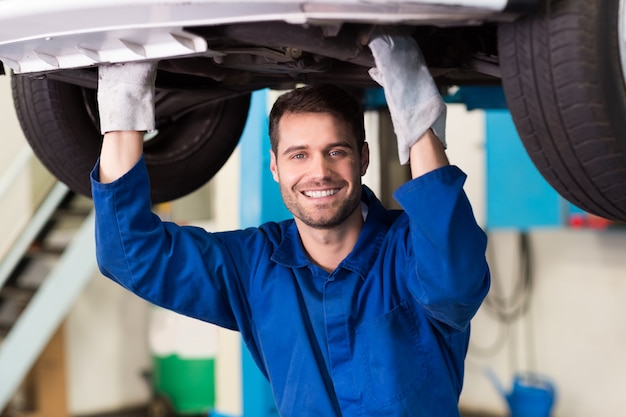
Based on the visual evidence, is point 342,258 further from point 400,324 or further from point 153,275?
point 153,275

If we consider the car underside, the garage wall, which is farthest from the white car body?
the garage wall

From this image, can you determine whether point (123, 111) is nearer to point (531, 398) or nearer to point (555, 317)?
point (531, 398)

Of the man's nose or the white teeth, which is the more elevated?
the man's nose

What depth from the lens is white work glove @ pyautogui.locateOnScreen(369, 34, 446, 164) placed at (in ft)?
3.73

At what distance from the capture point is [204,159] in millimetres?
1973

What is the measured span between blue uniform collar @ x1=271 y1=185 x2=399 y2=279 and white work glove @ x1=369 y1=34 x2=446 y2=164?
1.12ft

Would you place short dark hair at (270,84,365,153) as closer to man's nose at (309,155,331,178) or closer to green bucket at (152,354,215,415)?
man's nose at (309,155,331,178)

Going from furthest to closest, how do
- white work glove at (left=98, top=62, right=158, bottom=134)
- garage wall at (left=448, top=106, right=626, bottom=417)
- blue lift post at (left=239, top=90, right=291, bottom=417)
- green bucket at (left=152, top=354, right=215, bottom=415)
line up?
green bucket at (left=152, top=354, right=215, bottom=415)
garage wall at (left=448, top=106, right=626, bottom=417)
blue lift post at (left=239, top=90, right=291, bottom=417)
white work glove at (left=98, top=62, right=158, bottom=134)

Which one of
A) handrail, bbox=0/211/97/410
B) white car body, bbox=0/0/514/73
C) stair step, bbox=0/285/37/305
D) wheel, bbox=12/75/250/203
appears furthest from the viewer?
stair step, bbox=0/285/37/305

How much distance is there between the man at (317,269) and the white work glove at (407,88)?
0.14 feet

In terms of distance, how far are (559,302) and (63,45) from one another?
3.69m

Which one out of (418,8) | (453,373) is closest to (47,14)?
(418,8)

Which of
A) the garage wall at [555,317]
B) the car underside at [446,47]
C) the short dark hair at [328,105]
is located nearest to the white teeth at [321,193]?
the short dark hair at [328,105]

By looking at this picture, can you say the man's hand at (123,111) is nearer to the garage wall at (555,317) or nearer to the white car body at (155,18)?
the white car body at (155,18)
